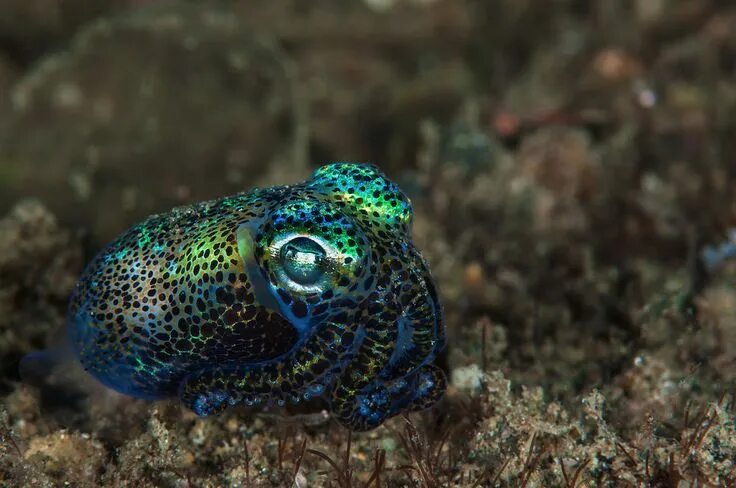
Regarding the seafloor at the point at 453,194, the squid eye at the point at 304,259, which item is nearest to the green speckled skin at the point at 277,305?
the squid eye at the point at 304,259

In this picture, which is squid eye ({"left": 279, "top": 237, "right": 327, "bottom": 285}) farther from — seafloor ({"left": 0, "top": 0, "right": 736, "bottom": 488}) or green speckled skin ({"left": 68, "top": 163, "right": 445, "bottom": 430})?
seafloor ({"left": 0, "top": 0, "right": 736, "bottom": 488})

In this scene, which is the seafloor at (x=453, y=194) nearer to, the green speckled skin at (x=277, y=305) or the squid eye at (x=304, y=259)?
the green speckled skin at (x=277, y=305)

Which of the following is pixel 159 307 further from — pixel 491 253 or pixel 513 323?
pixel 491 253

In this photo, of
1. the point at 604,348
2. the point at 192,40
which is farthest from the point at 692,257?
the point at 192,40

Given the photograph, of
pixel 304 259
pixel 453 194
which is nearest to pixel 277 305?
pixel 304 259

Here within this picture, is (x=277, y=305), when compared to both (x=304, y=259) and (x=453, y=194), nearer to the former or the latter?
(x=304, y=259)
